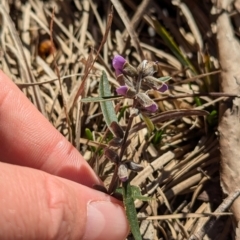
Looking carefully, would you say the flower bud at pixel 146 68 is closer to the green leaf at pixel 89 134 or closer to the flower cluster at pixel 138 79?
the flower cluster at pixel 138 79

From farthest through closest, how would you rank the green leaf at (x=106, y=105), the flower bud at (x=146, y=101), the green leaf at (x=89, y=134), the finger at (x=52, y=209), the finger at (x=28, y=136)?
the green leaf at (x=89, y=134)
the finger at (x=28, y=136)
the green leaf at (x=106, y=105)
the finger at (x=52, y=209)
the flower bud at (x=146, y=101)

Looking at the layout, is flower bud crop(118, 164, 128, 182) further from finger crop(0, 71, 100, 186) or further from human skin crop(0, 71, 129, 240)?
finger crop(0, 71, 100, 186)

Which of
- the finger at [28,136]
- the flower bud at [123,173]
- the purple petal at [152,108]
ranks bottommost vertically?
the flower bud at [123,173]

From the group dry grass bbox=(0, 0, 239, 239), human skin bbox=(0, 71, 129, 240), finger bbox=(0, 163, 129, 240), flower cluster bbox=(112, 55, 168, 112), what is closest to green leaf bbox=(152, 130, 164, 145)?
dry grass bbox=(0, 0, 239, 239)

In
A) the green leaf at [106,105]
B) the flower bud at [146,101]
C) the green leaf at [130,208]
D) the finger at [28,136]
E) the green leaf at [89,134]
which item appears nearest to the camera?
the flower bud at [146,101]

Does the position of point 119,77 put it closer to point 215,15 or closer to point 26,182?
point 26,182

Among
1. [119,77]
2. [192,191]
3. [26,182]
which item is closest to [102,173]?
[192,191]

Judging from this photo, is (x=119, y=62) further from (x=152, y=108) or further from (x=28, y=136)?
(x=28, y=136)

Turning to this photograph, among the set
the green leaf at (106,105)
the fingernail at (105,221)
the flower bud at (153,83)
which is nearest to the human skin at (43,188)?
the fingernail at (105,221)

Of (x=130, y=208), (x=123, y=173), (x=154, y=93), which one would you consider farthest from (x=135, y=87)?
(x=154, y=93)
